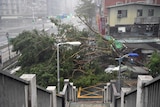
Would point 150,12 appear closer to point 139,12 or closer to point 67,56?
point 139,12

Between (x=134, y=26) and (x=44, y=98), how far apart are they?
2516cm

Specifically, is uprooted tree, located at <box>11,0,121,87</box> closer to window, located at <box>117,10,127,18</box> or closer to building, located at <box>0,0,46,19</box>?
window, located at <box>117,10,127,18</box>

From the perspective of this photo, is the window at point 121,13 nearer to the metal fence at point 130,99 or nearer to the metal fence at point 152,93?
the metal fence at point 130,99

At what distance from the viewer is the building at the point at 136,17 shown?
28844 mm

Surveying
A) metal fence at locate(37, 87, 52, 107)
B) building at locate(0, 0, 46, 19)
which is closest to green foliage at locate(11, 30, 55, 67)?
metal fence at locate(37, 87, 52, 107)

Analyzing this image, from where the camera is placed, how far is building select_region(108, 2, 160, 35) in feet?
94.6

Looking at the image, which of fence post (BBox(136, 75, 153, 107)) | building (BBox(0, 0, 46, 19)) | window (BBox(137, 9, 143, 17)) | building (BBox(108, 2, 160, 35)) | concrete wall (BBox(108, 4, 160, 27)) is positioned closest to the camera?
fence post (BBox(136, 75, 153, 107))

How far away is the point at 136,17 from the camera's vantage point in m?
29.5

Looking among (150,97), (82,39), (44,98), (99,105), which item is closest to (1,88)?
(44,98)

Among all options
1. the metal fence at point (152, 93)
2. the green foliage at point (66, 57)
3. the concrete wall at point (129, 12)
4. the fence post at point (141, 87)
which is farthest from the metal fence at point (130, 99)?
the concrete wall at point (129, 12)

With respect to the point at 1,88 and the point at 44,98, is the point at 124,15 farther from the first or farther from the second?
the point at 1,88

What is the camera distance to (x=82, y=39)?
22.4 meters

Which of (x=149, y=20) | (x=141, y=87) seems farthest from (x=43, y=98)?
(x=149, y=20)

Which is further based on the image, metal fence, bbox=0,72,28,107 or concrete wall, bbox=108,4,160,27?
concrete wall, bbox=108,4,160,27
